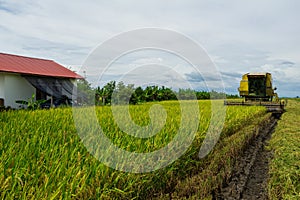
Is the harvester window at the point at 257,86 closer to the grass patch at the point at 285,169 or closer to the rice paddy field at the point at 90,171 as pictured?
the grass patch at the point at 285,169

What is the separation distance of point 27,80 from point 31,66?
1.55 meters

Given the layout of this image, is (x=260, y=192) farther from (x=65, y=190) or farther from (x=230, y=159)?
(x=65, y=190)

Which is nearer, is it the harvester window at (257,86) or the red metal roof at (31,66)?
the red metal roof at (31,66)

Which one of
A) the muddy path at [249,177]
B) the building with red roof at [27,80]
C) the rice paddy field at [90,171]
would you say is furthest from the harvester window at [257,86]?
the rice paddy field at [90,171]

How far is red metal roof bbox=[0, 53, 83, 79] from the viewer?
Answer: 43.6ft

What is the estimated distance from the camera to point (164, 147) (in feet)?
12.2

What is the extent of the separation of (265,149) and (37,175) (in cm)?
487

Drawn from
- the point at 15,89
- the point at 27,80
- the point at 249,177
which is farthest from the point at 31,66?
the point at 249,177

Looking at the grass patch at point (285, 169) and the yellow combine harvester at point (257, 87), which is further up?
the yellow combine harvester at point (257, 87)

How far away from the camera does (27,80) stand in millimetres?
13734

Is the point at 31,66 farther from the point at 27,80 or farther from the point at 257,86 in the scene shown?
the point at 257,86

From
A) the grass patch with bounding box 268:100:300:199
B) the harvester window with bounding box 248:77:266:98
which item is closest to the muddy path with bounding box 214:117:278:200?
the grass patch with bounding box 268:100:300:199

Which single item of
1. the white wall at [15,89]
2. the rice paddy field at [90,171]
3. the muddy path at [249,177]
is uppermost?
the white wall at [15,89]

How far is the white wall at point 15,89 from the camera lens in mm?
13008
